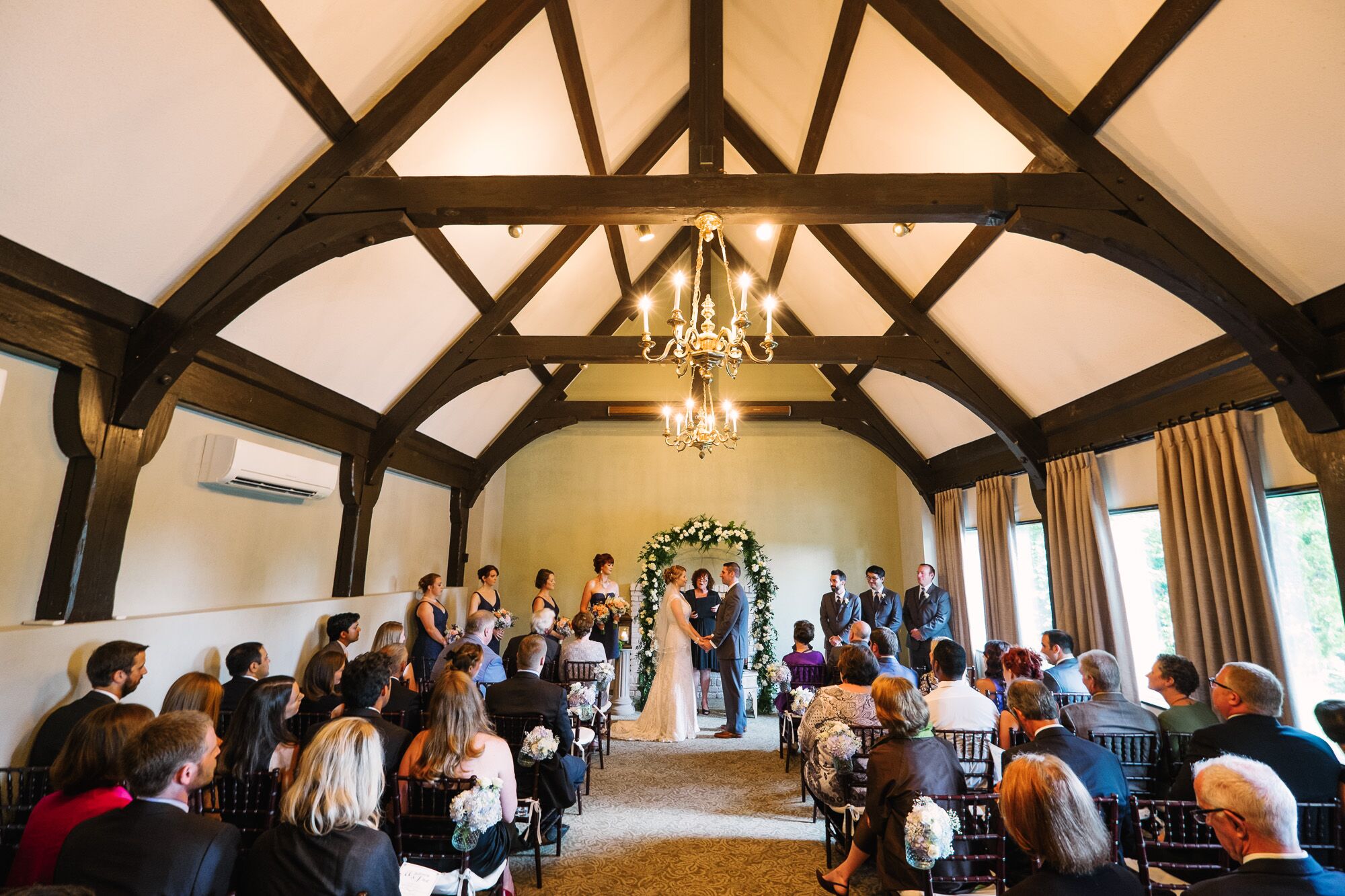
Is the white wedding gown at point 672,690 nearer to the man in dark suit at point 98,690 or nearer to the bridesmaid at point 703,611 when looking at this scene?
the bridesmaid at point 703,611

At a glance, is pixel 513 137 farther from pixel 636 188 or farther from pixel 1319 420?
pixel 1319 420

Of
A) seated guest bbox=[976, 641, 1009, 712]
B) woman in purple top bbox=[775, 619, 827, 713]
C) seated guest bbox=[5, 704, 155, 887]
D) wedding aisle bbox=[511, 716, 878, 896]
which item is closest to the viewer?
seated guest bbox=[5, 704, 155, 887]

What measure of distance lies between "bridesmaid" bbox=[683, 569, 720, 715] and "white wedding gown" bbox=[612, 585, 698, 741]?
1.23ft

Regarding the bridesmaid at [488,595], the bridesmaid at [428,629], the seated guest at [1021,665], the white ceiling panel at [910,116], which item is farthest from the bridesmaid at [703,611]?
the white ceiling panel at [910,116]

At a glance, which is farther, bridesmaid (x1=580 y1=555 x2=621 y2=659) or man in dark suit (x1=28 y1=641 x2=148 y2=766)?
bridesmaid (x1=580 y1=555 x2=621 y2=659)

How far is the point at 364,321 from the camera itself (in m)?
4.94

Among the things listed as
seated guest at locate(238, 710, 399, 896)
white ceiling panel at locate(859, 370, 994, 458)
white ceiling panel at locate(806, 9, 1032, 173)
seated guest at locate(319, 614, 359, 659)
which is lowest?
seated guest at locate(238, 710, 399, 896)

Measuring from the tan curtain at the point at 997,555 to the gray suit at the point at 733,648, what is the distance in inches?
106

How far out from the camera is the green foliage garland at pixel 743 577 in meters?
8.11

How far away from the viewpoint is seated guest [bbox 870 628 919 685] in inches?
→ 172

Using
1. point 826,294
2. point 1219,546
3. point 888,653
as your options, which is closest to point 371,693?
point 888,653

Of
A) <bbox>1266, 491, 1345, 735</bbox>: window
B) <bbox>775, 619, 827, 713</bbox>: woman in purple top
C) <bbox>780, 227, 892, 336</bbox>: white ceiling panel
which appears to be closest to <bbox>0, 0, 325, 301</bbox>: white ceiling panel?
<bbox>780, 227, 892, 336</bbox>: white ceiling panel

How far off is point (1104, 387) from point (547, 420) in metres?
6.71

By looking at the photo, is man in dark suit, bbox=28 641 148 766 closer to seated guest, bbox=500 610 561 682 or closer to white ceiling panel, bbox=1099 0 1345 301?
seated guest, bbox=500 610 561 682
